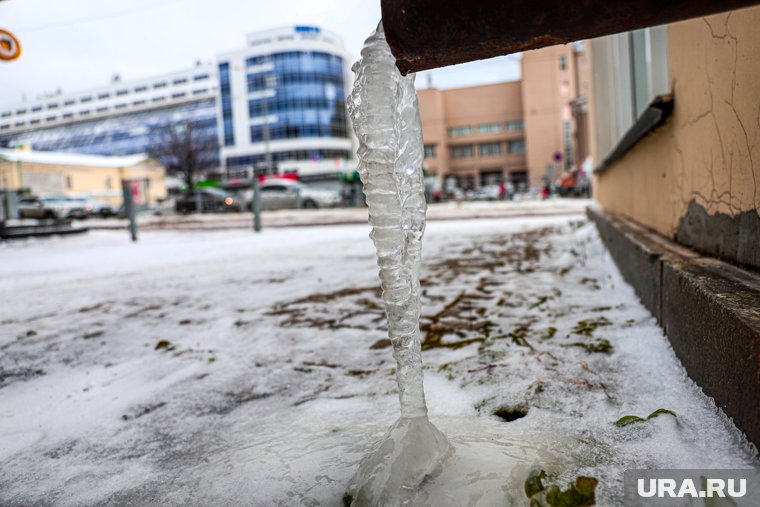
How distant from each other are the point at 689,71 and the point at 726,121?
495 mm

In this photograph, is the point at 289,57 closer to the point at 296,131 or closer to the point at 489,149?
the point at 296,131

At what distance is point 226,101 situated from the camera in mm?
64312

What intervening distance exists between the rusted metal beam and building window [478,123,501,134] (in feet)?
211

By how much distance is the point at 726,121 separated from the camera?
163cm

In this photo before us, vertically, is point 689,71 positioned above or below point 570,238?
above

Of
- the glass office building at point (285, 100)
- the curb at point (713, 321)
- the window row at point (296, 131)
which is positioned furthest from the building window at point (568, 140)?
the curb at point (713, 321)

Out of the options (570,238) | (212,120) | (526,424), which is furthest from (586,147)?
(212,120)

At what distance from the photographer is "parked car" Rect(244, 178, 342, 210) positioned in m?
24.5

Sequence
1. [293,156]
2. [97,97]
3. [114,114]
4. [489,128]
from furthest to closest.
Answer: [97,97] → [114,114] → [489,128] → [293,156]

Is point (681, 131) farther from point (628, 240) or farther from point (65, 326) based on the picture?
point (65, 326)

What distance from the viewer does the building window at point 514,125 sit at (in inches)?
2434

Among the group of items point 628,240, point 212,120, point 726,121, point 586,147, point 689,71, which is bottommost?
point 628,240

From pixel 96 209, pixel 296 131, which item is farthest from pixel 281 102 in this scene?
pixel 96 209

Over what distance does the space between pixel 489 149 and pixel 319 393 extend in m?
64.5
